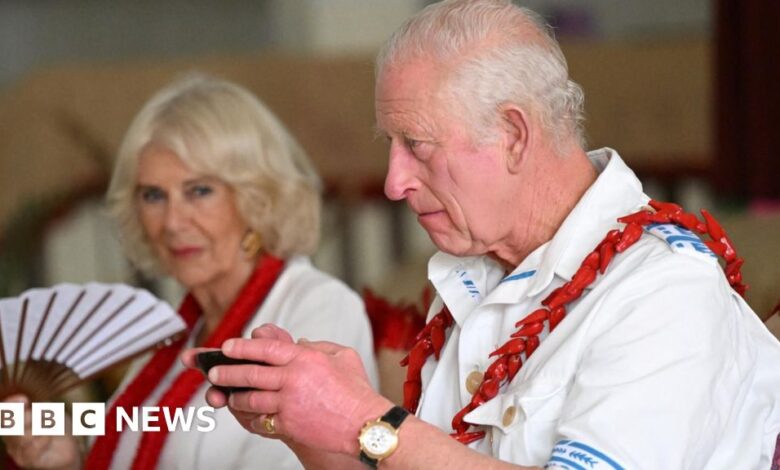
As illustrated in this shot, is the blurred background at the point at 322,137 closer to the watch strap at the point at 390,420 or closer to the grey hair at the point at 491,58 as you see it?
the grey hair at the point at 491,58

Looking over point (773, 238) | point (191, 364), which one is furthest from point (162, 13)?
point (191, 364)

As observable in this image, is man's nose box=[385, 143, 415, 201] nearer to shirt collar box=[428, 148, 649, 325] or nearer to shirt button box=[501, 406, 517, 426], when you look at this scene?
shirt collar box=[428, 148, 649, 325]

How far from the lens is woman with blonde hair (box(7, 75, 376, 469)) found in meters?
2.63

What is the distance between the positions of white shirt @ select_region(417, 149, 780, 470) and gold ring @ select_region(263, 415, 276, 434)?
0.26 m

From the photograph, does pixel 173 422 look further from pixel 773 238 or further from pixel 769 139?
pixel 769 139

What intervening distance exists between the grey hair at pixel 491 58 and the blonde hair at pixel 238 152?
974 mm

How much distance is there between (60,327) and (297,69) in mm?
2666

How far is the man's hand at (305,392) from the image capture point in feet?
5.19

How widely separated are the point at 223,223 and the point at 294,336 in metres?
0.31

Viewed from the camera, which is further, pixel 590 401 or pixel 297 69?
pixel 297 69

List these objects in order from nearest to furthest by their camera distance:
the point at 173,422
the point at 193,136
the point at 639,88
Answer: the point at 173,422, the point at 193,136, the point at 639,88

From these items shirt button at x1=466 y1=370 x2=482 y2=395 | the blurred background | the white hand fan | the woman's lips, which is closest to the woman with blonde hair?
the woman's lips

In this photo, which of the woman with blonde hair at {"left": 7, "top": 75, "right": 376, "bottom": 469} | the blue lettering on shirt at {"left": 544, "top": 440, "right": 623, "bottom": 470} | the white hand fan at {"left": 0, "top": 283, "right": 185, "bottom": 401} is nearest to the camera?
the blue lettering on shirt at {"left": 544, "top": 440, "right": 623, "bottom": 470}

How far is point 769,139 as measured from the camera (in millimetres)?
3814
